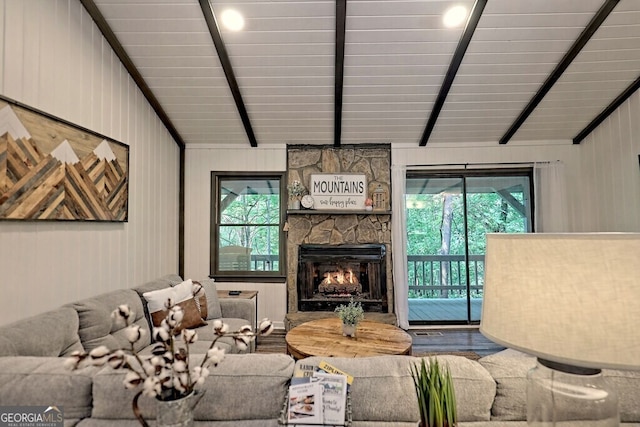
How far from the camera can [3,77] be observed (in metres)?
2.00

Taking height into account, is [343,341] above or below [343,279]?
below

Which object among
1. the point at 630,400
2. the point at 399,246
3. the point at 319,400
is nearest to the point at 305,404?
the point at 319,400

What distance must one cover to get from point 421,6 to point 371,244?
2.78 metres

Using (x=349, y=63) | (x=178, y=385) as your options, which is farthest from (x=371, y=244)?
(x=178, y=385)

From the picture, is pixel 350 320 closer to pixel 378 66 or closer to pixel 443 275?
pixel 378 66

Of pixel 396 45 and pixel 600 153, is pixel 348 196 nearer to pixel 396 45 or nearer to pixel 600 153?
pixel 396 45

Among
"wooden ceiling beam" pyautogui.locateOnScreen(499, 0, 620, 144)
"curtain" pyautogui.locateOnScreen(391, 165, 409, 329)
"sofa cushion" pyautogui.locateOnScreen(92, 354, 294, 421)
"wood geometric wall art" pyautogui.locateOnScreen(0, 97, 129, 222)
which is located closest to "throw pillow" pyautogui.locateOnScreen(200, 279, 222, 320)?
"wood geometric wall art" pyautogui.locateOnScreen(0, 97, 129, 222)

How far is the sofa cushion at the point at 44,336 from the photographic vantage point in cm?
169

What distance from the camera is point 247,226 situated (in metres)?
4.70

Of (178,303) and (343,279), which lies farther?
(343,279)

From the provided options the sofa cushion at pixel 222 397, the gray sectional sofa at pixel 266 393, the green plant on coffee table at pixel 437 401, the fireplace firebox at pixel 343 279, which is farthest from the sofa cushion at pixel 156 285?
the green plant on coffee table at pixel 437 401

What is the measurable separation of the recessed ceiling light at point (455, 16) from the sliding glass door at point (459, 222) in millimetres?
2117

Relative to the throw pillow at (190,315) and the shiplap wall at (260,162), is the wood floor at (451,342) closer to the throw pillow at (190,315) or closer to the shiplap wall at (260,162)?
the shiplap wall at (260,162)

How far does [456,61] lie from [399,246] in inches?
A: 91.4
